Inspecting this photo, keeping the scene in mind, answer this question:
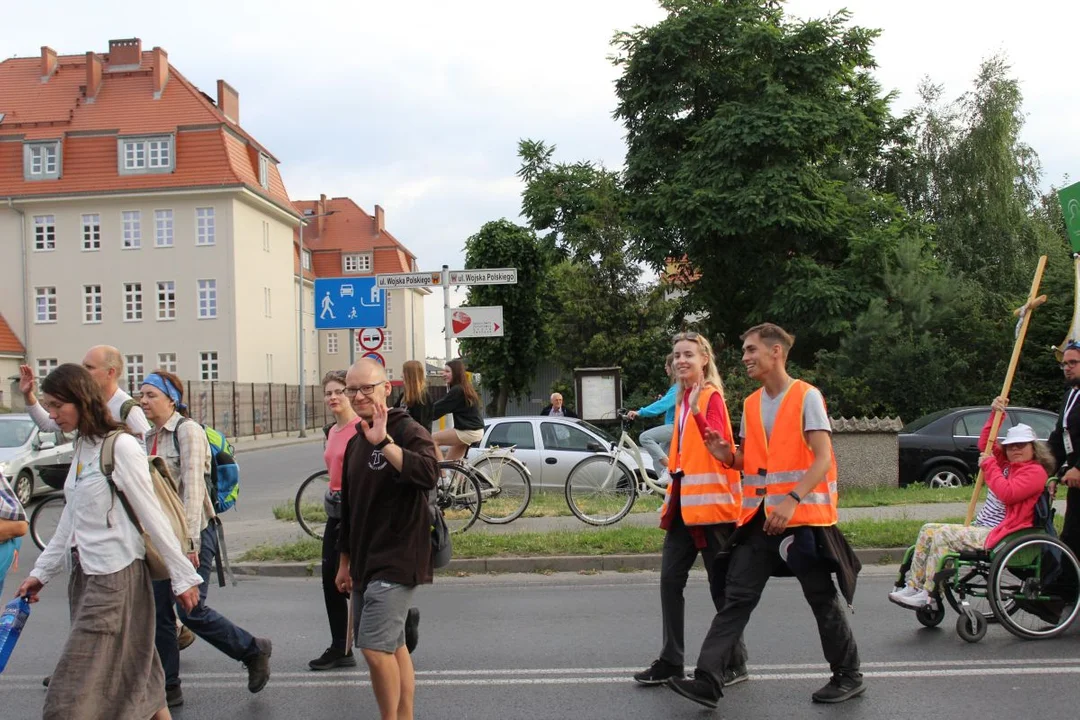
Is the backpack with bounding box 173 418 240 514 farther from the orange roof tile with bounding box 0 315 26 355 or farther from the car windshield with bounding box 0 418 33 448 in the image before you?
the orange roof tile with bounding box 0 315 26 355

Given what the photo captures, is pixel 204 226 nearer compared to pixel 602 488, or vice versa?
pixel 602 488

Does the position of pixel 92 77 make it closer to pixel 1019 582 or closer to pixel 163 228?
pixel 163 228

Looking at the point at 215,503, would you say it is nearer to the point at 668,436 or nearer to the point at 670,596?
the point at 670,596

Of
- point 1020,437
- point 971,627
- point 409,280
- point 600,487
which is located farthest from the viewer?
point 409,280

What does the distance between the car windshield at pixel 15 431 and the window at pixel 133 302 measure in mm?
34800

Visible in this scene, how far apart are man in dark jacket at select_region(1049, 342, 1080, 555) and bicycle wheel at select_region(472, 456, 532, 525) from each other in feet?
21.1

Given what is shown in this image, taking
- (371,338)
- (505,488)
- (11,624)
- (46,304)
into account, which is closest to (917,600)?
(11,624)

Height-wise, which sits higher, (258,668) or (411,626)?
(411,626)

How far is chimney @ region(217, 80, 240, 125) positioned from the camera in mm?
55719

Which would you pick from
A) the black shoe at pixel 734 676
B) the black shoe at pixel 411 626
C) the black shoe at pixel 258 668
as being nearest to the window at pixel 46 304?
the black shoe at pixel 258 668

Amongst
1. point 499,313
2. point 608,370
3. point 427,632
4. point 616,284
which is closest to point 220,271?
point 616,284

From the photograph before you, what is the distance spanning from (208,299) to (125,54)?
45.9ft

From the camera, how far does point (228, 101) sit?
5653 cm

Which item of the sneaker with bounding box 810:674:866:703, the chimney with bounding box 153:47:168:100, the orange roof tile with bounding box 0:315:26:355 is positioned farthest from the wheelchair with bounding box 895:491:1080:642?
the chimney with bounding box 153:47:168:100
